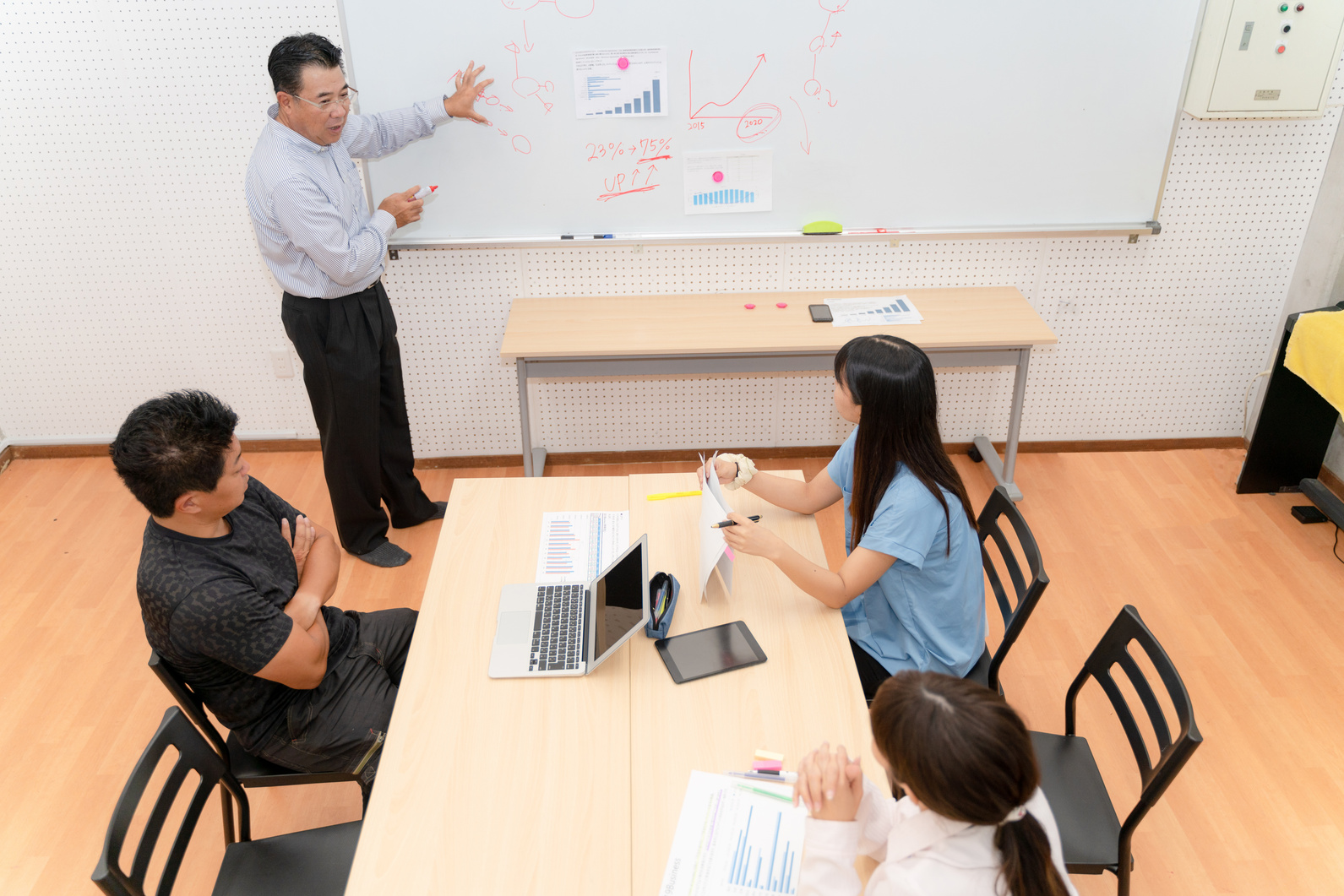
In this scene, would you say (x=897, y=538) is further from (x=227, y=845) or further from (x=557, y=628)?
(x=227, y=845)

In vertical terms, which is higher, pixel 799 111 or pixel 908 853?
pixel 799 111

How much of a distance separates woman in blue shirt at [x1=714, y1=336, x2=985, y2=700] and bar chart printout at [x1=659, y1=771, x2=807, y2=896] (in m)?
0.53

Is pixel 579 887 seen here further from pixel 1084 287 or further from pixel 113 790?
pixel 1084 287

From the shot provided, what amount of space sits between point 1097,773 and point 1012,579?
0.47m

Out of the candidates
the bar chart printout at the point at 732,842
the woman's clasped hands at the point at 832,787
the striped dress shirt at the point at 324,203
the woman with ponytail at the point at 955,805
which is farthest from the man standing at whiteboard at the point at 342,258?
the woman with ponytail at the point at 955,805

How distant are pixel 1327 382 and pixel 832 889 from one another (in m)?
2.96

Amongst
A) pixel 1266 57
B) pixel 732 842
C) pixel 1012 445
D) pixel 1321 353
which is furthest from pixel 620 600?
pixel 1266 57

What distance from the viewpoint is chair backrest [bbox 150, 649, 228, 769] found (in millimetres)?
1829

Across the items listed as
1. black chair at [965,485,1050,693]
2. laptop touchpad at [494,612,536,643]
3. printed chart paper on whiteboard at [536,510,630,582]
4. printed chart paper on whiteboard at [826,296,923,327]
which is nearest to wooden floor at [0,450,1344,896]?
laptop touchpad at [494,612,536,643]

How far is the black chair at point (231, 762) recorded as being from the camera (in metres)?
1.86

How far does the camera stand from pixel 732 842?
5.05ft

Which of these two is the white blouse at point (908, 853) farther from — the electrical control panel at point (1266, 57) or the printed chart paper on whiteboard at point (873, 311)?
the electrical control panel at point (1266, 57)

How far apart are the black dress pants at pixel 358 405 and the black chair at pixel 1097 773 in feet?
7.98

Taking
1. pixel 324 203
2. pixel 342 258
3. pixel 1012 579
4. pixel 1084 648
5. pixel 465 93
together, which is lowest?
pixel 1084 648
